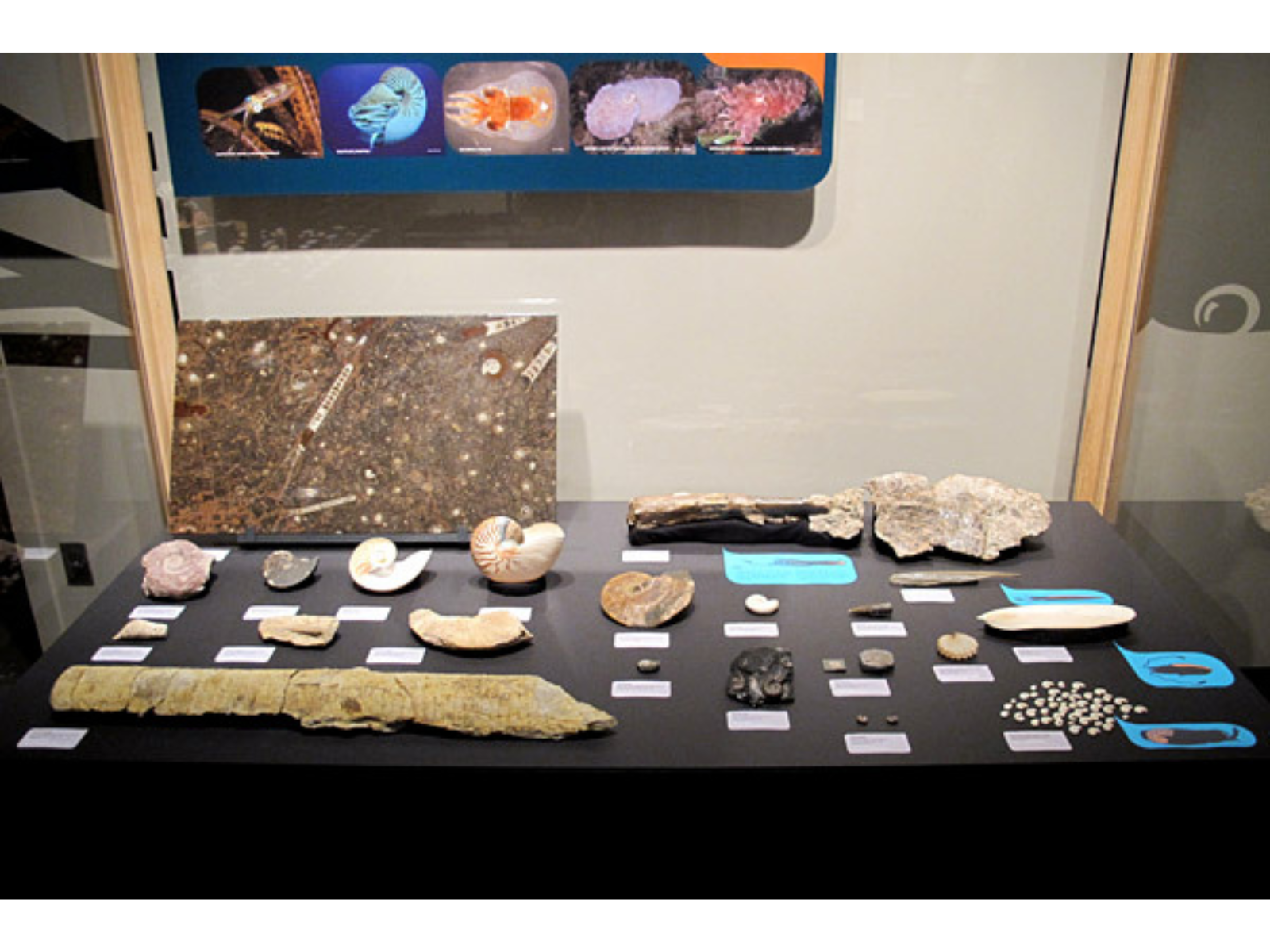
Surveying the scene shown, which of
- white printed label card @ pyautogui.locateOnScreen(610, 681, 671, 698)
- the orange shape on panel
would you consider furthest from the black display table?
the orange shape on panel

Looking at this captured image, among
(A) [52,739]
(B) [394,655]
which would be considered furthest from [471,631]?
→ (A) [52,739]

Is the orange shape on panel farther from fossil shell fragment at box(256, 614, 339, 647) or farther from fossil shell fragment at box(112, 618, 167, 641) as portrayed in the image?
fossil shell fragment at box(112, 618, 167, 641)

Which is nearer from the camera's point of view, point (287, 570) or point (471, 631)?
point (471, 631)

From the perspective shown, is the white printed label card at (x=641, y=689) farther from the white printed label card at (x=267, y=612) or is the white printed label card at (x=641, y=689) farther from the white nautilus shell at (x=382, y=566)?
the white printed label card at (x=267, y=612)

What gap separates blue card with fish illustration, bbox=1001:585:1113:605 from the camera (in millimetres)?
2621

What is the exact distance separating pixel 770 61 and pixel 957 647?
174 cm

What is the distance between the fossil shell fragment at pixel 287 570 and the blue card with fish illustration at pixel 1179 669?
2.25m

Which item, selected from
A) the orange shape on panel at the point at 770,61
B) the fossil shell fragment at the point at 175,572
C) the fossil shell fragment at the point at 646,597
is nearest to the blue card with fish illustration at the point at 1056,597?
the fossil shell fragment at the point at 646,597

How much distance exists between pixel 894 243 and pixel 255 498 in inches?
88.0

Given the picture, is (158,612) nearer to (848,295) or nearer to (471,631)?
(471,631)

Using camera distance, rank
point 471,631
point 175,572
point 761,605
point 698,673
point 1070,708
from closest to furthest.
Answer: point 1070,708 < point 698,673 < point 471,631 < point 761,605 < point 175,572

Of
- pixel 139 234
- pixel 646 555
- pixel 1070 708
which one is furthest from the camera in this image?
pixel 139 234

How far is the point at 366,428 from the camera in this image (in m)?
2.98

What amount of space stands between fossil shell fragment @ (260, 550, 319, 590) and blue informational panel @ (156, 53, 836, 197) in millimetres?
1148
